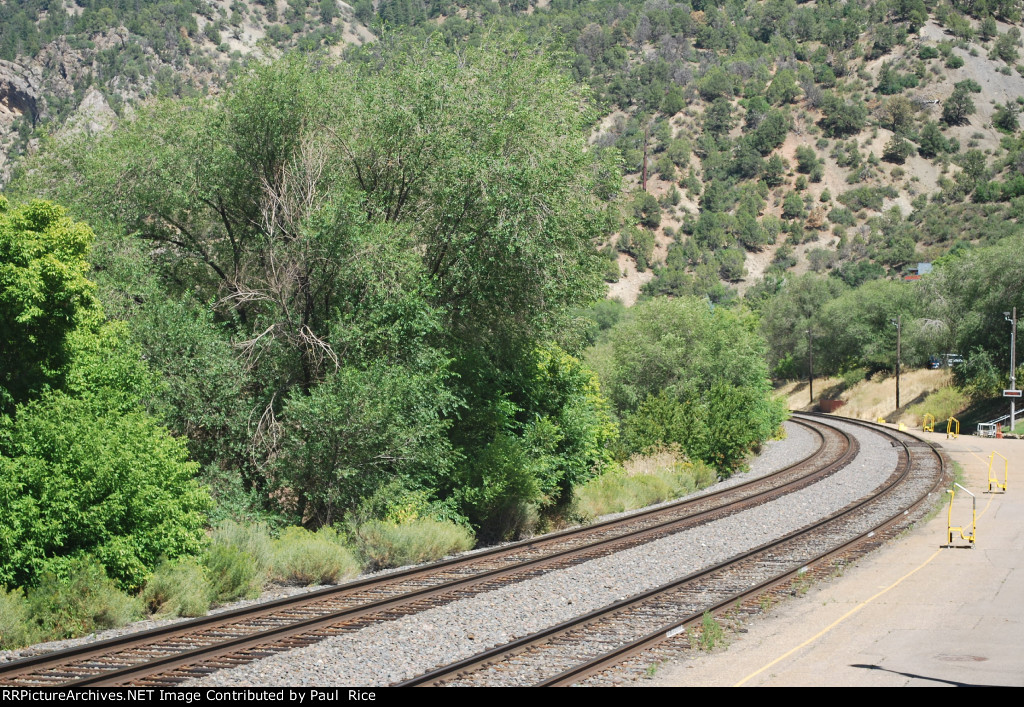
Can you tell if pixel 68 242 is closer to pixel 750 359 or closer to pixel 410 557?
pixel 410 557

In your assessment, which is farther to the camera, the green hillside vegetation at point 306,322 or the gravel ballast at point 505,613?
the green hillside vegetation at point 306,322

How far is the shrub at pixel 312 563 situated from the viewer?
44.7 ft

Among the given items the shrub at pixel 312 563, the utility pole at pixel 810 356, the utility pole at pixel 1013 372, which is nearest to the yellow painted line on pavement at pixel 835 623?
the shrub at pixel 312 563

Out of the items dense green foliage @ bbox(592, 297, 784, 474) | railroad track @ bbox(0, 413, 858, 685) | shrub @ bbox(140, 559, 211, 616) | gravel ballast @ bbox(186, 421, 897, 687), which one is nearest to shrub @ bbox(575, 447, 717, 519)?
dense green foliage @ bbox(592, 297, 784, 474)

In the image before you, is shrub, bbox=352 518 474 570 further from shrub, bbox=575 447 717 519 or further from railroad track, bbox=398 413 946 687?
shrub, bbox=575 447 717 519

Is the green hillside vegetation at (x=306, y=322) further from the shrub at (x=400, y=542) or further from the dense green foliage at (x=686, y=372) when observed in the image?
the dense green foliage at (x=686, y=372)

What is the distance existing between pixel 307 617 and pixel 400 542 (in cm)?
419

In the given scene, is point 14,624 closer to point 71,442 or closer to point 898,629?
point 71,442

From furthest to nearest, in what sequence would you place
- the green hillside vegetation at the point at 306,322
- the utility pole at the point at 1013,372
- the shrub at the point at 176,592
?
the utility pole at the point at 1013,372 < the green hillside vegetation at the point at 306,322 < the shrub at the point at 176,592

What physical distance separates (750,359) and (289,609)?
114ft

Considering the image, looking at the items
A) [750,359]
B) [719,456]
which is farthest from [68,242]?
[750,359]

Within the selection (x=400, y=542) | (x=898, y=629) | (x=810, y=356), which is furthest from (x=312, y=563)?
(x=810, y=356)

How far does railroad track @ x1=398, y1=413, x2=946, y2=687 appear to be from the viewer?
8.86m

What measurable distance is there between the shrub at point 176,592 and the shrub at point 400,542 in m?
3.73
